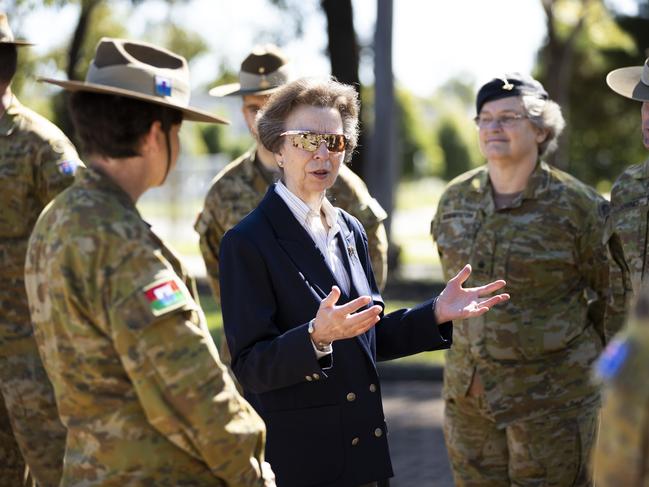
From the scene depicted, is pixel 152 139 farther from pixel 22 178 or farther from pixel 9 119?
pixel 9 119

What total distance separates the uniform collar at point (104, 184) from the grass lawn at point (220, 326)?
4.97m

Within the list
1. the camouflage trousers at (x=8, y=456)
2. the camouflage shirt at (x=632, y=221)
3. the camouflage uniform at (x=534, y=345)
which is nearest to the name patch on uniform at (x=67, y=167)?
the camouflage trousers at (x=8, y=456)

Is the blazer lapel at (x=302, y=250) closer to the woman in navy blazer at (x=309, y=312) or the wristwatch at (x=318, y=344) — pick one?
the woman in navy blazer at (x=309, y=312)

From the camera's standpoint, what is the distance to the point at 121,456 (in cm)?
290

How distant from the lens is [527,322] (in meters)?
5.12

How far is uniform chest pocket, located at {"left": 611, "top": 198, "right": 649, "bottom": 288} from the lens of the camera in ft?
15.8

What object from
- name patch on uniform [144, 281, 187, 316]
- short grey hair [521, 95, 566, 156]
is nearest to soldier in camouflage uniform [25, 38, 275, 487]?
name patch on uniform [144, 281, 187, 316]

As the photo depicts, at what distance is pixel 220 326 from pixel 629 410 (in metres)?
10.8

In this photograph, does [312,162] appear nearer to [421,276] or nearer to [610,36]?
[421,276]

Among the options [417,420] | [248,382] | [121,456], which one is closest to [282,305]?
[248,382]

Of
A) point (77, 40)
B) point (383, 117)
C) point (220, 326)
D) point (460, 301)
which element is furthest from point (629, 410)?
point (77, 40)

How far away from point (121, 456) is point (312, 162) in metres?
1.41

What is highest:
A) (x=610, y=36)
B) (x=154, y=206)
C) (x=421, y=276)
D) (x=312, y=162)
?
(x=312, y=162)

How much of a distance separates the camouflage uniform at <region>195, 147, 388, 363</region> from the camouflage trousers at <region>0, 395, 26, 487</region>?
111 cm
